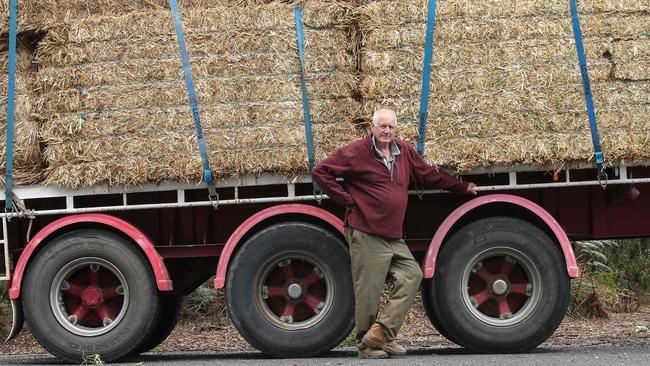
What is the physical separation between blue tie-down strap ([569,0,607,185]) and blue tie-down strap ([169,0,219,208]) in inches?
118

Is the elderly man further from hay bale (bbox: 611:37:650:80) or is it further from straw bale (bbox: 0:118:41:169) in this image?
straw bale (bbox: 0:118:41:169)

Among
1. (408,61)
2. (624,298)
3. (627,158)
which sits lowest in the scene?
(624,298)

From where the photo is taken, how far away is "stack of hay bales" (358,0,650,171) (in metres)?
9.55

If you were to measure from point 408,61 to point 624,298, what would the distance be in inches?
235

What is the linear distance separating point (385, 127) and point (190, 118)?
1584 millimetres

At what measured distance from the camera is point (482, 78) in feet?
31.7

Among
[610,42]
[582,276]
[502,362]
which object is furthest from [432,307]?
[582,276]

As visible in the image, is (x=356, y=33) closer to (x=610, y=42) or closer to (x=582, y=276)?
(x=610, y=42)

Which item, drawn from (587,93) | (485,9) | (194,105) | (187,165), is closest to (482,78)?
(485,9)

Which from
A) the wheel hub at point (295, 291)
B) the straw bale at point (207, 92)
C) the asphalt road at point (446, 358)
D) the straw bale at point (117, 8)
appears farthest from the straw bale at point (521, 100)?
the asphalt road at point (446, 358)

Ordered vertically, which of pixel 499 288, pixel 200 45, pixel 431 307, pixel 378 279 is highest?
pixel 200 45

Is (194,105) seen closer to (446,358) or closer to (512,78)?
(512,78)

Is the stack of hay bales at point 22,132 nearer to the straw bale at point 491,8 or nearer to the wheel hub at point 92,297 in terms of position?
the wheel hub at point 92,297

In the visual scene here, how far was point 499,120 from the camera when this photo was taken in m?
9.59
